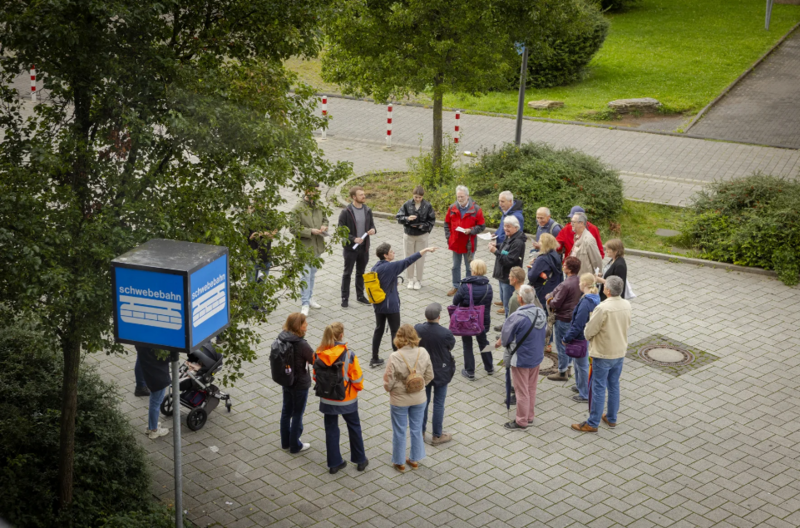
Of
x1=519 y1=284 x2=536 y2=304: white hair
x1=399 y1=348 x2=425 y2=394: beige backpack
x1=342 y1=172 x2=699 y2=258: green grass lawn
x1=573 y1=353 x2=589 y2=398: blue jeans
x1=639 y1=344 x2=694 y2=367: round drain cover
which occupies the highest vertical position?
x1=519 y1=284 x2=536 y2=304: white hair

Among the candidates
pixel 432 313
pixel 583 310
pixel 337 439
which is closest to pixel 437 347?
pixel 432 313

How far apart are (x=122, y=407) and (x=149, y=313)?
439 cm

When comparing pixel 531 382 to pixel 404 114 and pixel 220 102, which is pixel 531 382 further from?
pixel 404 114

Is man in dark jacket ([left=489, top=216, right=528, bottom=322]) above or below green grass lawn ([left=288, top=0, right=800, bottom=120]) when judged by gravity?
below

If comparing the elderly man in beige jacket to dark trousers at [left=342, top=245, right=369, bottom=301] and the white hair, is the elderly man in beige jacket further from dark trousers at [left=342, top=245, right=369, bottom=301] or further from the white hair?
dark trousers at [left=342, top=245, right=369, bottom=301]

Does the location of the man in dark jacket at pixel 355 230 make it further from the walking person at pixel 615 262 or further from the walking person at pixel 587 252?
the walking person at pixel 615 262

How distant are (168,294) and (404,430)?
3.55 m

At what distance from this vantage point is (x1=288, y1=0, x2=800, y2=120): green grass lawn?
27.1 m

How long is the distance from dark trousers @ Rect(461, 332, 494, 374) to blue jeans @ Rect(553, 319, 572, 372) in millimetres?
867

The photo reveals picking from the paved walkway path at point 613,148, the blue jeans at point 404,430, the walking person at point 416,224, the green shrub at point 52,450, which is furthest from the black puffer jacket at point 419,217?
the paved walkway path at point 613,148

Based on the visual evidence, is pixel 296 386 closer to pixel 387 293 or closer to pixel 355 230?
pixel 387 293

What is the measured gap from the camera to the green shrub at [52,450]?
295 inches

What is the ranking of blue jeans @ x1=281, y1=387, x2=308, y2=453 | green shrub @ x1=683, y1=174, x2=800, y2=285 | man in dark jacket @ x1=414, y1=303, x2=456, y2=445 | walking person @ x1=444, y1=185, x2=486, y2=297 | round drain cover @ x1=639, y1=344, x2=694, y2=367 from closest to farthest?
blue jeans @ x1=281, y1=387, x2=308, y2=453 < man in dark jacket @ x1=414, y1=303, x2=456, y2=445 < round drain cover @ x1=639, y1=344, x2=694, y2=367 < walking person @ x1=444, y1=185, x2=486, y2=297 < green shrub @ x1=683, y1=174, x2=800, y2=285

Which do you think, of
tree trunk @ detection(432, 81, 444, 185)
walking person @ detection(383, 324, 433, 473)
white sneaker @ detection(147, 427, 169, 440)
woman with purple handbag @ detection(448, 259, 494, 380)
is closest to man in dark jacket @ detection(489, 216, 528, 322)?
woman with purple handbag @ detection(448, 259, 494, 380)
